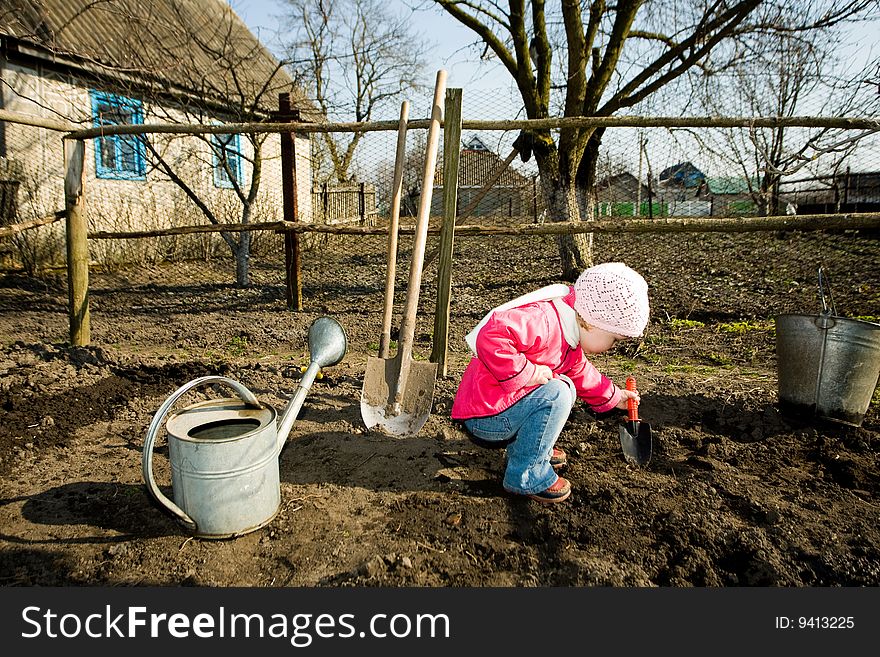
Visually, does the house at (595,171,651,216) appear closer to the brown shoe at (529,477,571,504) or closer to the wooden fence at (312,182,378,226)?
the wooden fence at (312,182,378,226)

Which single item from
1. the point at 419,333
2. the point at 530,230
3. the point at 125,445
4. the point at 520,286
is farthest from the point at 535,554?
the point at 520,286

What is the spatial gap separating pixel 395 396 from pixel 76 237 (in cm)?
A: 296

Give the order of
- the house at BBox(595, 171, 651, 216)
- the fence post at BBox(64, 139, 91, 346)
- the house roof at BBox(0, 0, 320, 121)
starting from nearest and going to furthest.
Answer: the fence post at BBox(64, 139, 91, 346) → the house roof at BBox(0, 0, 320, 121) → the house at BBox(595, 171, 651, 216)

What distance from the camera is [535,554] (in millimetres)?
2111

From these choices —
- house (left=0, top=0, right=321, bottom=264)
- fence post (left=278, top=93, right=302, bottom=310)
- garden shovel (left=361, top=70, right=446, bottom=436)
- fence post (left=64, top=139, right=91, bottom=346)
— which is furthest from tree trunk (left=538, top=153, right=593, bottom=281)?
fence post (left=64, top=139, right=91, bottom=346)

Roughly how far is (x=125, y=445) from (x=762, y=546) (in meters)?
2.77

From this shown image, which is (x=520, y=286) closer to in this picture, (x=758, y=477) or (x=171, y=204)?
(x=758, y=477)

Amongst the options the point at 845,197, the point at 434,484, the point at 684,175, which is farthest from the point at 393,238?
the point at 845,197

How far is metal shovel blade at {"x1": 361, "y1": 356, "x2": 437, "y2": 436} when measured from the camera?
9.27 feet

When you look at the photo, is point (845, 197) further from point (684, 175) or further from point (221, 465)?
point (221, 465)

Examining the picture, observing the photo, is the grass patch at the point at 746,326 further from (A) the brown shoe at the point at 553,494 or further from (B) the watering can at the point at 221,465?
(B) the watering can at the point at 221,465

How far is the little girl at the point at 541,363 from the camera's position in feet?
7.38

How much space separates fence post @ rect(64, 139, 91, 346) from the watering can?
8.84 ft

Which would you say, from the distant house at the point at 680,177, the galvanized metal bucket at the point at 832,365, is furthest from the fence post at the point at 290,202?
the distant house at the point at 680,177
